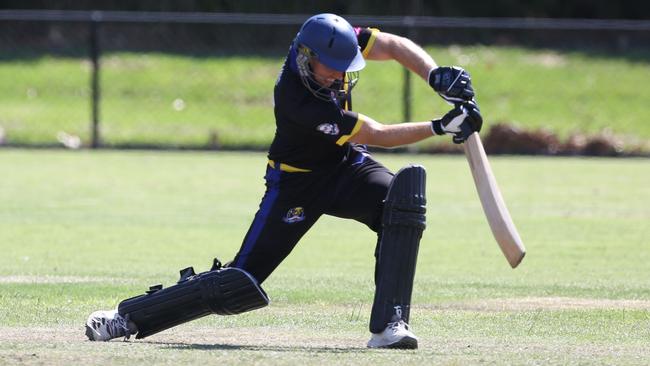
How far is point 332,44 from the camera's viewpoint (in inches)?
257

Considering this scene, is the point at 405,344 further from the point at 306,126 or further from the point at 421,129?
the point at 306,126

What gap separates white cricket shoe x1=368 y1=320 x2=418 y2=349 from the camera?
648cm

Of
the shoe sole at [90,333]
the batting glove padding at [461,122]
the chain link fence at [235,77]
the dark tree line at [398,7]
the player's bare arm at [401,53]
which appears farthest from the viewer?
the dark tree line at [398,7]

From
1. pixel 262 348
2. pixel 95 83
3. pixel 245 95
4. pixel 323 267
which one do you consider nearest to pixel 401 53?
pixel 262 348

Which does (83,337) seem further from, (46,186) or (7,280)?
(46,186)

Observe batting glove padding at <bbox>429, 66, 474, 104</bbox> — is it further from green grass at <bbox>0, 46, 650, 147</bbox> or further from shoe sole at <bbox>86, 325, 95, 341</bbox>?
green grass at <bbox>0, 46, 650, 147</bbox>

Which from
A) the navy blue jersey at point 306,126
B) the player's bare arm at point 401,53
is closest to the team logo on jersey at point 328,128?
the navy blue jersey at point 306,126

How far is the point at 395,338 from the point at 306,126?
1176 mm

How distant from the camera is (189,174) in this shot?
1706 centimetres

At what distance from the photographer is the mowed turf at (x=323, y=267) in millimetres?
6539

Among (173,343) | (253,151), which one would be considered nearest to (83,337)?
(173,343)

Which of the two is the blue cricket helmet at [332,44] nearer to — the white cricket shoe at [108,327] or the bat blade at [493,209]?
the bat blade at [493,209]

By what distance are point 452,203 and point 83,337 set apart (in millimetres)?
7980

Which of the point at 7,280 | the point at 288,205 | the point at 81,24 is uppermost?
the point at 81,24
